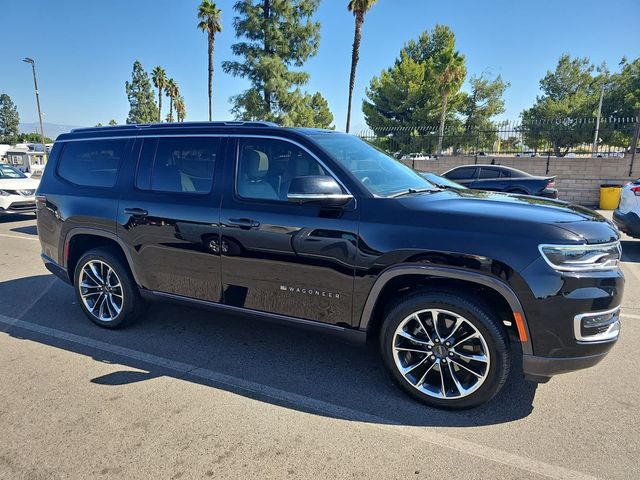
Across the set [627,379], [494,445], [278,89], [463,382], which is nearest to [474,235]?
[463,382]

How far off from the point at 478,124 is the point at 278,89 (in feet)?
86.6

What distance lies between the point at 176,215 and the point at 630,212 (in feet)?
25.8

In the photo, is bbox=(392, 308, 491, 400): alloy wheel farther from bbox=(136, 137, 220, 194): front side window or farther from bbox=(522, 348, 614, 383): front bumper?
bbox=(136, 137, 220, 194): front side window

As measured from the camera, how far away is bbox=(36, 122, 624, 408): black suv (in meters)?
2.60

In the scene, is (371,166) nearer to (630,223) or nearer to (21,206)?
(630,223)

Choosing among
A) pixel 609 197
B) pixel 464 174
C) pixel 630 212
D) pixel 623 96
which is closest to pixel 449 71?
pixel 609 197

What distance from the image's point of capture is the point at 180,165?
149 inches

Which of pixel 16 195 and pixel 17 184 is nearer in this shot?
pixel 16 195

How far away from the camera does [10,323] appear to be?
4.45 meters

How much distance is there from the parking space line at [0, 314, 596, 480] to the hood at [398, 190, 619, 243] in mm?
1280

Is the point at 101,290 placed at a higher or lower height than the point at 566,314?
lower

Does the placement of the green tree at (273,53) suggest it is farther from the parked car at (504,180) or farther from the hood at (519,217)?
the hood at (519,217)

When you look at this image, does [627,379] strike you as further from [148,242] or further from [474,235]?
[148,242]

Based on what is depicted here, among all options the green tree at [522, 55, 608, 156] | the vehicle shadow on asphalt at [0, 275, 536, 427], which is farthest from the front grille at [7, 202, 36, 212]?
the green tree at [522, 55, 608, 156]
